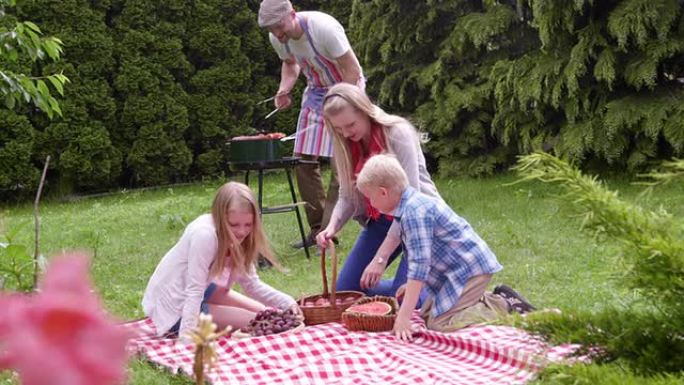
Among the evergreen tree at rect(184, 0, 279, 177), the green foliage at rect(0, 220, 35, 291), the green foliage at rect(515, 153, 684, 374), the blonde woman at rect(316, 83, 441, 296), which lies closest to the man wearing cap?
the blonde woman at rect(316, 83, 441, 296)

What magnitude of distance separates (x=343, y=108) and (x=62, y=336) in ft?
12.4

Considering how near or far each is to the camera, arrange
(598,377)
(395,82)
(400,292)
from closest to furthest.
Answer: (598,377)
(400,292)
(395,82)

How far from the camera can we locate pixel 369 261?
166 inches

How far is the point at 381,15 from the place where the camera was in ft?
30.4

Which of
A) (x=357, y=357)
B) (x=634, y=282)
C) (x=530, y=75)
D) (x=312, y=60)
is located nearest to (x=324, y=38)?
(x=312, y=60)

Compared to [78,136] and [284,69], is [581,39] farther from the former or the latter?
[78,136]

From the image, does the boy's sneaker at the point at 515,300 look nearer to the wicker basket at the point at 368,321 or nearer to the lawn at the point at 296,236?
the lawn at the point at 296,236

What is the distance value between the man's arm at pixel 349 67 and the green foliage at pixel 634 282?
13.0 feet

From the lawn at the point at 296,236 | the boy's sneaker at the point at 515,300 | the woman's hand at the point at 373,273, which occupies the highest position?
the woman's hand at the point at 373,273

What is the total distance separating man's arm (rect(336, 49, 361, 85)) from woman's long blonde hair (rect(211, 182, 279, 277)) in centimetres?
159

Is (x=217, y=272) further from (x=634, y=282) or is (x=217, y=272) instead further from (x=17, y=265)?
(x=634, y=282)

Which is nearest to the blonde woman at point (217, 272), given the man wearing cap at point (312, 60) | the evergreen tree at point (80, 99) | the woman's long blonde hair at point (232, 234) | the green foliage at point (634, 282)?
the woman's long blonde hair at point (232, 234)

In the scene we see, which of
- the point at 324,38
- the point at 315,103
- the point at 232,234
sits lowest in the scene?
the point at 232,234

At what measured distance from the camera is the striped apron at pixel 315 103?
16.6 feet
